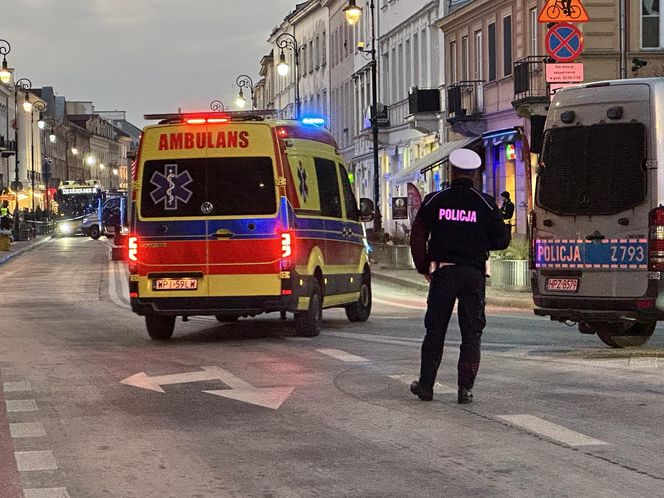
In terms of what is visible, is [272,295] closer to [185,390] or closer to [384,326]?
[384,326]

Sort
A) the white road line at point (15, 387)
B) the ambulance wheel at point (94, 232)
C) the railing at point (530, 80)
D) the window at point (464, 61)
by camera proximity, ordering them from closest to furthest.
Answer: the white road line at point (15, 387)
the railing at point (530, 80)
the window at point (464, 61)
the ambulance wheel at point (94, 232)

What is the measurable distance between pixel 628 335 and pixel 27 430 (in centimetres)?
808

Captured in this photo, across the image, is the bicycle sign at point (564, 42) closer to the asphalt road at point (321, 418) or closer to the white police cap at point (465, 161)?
the asphalt road at point (321, 418)

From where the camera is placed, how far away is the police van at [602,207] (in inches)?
607

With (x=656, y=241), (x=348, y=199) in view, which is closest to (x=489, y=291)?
(x=348, y=199)

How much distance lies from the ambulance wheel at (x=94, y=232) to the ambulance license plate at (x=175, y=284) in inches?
2848

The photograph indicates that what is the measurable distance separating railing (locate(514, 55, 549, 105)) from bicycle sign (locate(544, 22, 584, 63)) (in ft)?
52.1

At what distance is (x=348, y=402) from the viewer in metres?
11.7

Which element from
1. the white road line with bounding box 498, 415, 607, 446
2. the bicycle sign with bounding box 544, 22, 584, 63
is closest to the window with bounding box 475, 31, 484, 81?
the bicycle sign with bounding box 544, 22, 584, 63

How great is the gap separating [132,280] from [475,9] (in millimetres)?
31616

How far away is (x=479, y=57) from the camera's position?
48.6m

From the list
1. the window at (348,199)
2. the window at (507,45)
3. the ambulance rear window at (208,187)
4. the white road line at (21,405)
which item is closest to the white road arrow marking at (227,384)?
the white road line at (21,405)

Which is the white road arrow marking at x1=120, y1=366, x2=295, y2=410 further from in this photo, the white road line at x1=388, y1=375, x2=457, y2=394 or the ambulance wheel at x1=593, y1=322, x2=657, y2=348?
the ambulance wheel at x1=593, y1=322, x2=657, y2=348

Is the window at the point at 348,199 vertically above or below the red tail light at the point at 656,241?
above
